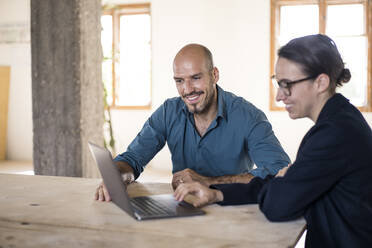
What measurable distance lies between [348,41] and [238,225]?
6029mm

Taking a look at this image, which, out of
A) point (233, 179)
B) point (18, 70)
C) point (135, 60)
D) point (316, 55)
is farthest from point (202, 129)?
point (18, 70)

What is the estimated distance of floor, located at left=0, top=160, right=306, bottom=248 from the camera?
6742mm

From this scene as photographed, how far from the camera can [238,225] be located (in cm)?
148

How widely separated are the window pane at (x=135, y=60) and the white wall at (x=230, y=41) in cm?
26

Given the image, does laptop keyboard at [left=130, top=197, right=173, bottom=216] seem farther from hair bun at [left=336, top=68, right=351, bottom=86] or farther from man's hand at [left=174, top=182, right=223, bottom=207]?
hair bun at [left=336, top=68, right=351, bottom=86]

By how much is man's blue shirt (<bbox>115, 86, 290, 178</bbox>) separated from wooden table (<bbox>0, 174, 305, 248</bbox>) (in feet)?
2.30

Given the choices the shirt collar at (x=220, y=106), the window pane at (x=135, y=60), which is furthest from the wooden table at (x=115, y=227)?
the window pane at (x=135, y=60)

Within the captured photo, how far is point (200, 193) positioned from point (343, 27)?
5849 millimetres

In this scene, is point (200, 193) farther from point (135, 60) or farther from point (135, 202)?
point (135, 60)

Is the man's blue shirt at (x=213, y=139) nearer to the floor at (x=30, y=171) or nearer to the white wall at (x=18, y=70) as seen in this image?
the floor at (x=30, y=171)

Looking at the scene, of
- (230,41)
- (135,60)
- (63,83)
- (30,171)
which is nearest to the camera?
(63,83)

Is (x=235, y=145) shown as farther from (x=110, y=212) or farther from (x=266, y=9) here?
(x=266, y=9)

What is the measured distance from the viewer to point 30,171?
24.2 ft

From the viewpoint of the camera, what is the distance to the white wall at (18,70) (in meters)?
8.46
